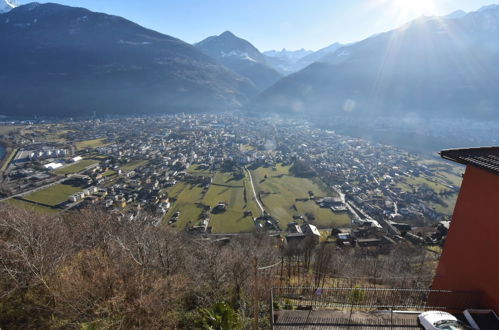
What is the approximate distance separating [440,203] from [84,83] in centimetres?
17698

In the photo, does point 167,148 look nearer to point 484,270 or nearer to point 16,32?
point 484,270

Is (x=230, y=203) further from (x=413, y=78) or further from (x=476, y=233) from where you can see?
(x=413, y=78)

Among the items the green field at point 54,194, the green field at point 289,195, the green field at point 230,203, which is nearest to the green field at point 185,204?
the green field at point 230,203

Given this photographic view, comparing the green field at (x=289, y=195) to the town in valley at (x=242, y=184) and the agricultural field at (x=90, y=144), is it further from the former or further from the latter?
the agricultural field at (x=90, y=144)

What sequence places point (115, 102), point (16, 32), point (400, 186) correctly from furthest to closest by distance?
point (16, 32), point (115, 102), point (400, 186)

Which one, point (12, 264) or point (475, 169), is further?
point (12, 264)

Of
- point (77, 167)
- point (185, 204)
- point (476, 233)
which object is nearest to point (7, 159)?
point (77, 167)

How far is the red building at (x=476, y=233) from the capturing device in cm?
526

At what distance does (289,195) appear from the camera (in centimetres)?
4003

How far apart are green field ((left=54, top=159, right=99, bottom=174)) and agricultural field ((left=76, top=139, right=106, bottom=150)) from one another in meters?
14.6

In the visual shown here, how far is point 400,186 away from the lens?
151ft

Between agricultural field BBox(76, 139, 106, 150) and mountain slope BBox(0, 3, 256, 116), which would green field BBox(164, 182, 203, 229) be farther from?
mountain slope BBox(0, 3, 256, 116)

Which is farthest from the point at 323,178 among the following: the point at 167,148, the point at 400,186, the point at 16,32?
the point at 16,32

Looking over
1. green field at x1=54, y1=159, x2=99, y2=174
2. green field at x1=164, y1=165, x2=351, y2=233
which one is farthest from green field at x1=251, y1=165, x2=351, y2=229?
green field at x1=54, y1=159, x2=99, y2=174
